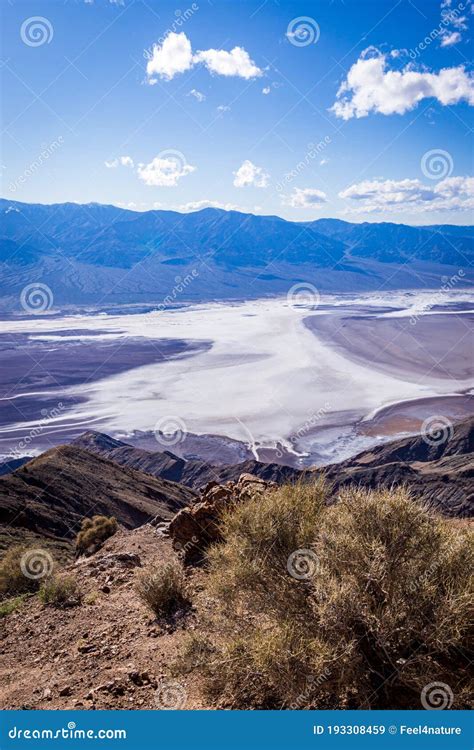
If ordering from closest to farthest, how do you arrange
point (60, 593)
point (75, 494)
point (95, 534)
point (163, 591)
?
1. point (163, 591)
2. point (60, 593)
3. point (95, 534)
4. point (75, 494)

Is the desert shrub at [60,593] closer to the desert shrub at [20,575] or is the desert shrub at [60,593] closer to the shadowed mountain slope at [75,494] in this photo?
the desert shrub at [20,575]

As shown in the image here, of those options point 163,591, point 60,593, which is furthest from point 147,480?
point 163,591

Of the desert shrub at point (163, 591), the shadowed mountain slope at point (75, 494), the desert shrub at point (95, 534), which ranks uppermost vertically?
the desert shrub at point (163, 591)

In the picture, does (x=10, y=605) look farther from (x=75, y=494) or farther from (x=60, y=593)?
(x=75, y=494)

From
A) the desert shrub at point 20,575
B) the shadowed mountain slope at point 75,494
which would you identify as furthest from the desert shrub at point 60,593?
the shadowed mountain slope at point 75,494

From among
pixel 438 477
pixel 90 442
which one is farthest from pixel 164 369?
pixel 438 477

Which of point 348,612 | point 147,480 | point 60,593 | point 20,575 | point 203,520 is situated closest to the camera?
point 348,612

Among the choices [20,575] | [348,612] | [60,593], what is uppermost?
[348,612]

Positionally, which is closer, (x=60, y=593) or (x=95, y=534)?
(x=60, y=593)
